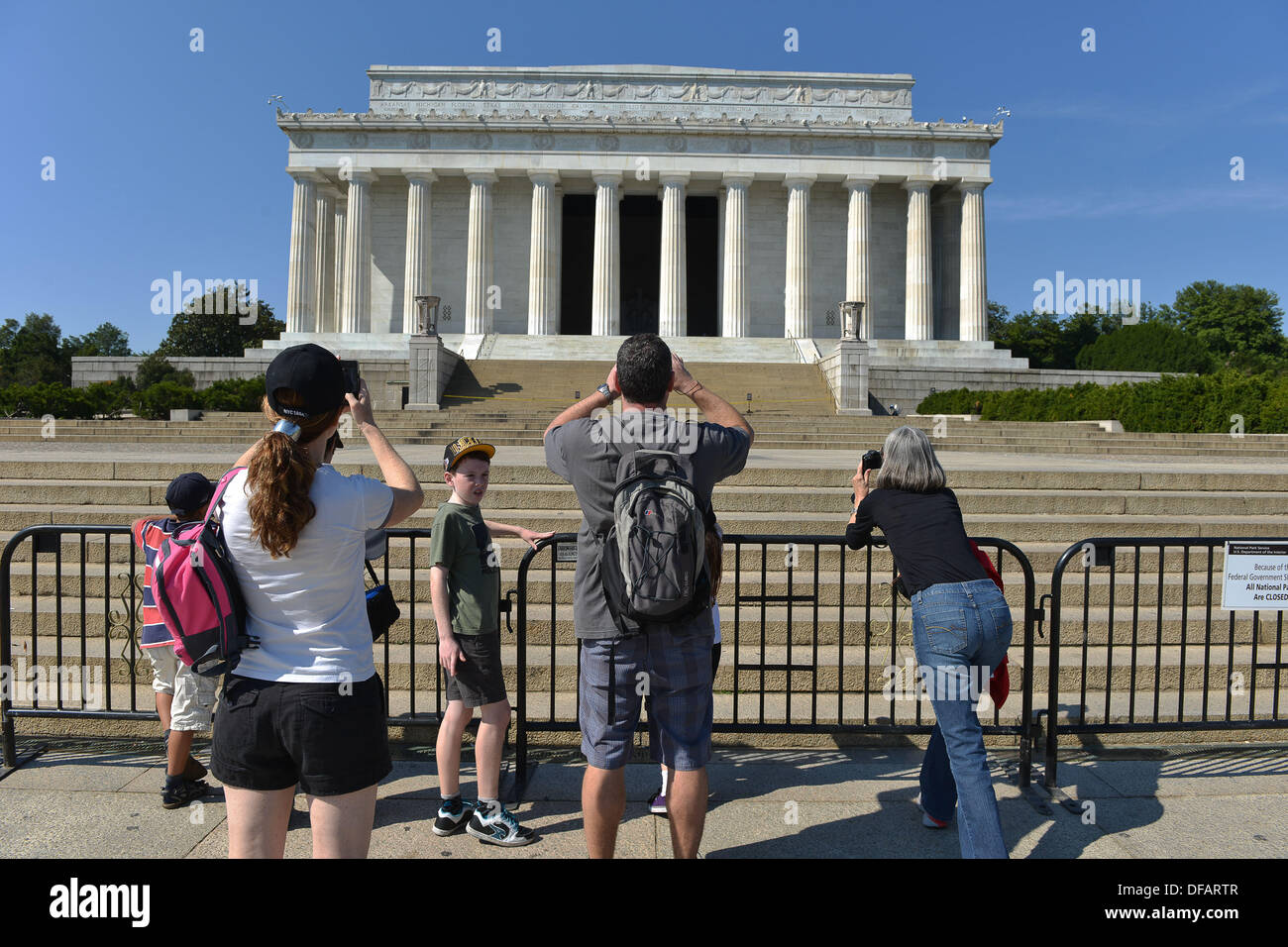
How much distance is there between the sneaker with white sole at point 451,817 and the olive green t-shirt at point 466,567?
89 cm

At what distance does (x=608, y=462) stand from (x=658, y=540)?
0.45 metres

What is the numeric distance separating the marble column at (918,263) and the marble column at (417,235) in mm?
25132

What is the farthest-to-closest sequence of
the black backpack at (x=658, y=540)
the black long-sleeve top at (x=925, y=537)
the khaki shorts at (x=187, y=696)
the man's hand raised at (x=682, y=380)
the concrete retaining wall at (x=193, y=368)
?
the concrete retaining wall at (x=193, y=368) < the khaki shorts at (x=187, y=696) < the black long-sleeve top at (x=925, y=537) < the man's hand raised at (x=682, y=380) < the black backpack at (x=658, y=540)

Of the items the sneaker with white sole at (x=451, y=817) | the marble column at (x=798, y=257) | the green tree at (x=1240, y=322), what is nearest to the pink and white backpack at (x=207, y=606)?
the sneaker with white sole at (x=451, y=817)

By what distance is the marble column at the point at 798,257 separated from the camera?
45.2m

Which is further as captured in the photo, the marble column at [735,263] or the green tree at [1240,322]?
the green tree at [1240,322]

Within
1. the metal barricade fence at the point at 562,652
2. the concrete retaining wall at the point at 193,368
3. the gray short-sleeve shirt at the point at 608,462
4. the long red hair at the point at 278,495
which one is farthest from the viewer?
the concrete retaining wall at the point at 193,368

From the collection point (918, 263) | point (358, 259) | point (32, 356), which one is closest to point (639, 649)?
point (358, 259)

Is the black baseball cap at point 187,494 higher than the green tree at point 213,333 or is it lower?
lower

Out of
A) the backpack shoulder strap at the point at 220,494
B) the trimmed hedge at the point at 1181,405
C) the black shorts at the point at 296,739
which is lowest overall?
the black shorts at the point at 296,739

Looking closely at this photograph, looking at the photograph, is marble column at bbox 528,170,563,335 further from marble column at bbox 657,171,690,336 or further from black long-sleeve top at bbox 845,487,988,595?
black long-sleeve top at bbox 845,487,988,595

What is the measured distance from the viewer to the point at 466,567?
4531 millimetres

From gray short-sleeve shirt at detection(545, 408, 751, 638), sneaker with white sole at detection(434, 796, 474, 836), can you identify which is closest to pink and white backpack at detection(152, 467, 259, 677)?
gray short-sleeve shirt at detection(545, 408, 751, 638)

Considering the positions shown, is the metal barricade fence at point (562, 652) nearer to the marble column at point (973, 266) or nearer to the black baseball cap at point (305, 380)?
the black baseball cap at point (305, 380)
